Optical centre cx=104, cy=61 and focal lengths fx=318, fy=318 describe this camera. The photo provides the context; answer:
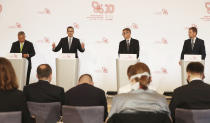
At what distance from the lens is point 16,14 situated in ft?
24.8

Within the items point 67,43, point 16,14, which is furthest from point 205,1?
point 16,14

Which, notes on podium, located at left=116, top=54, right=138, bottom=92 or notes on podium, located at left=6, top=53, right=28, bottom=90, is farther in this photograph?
notes on podium, located at left=6, top=53, right=28, bottom=90

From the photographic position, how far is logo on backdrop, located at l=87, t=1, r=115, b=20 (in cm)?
750

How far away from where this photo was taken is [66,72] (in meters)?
5.68

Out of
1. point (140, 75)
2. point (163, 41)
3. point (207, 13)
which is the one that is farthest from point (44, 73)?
point (207, 13)

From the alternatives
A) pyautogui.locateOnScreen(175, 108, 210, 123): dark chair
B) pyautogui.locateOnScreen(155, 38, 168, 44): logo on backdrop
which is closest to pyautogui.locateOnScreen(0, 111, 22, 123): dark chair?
pyautogui.locateOnScreen(175, 108, 210, 123): dark chair

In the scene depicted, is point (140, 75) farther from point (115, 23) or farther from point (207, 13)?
point (207, 13)

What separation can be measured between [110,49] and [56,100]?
14.8 feet

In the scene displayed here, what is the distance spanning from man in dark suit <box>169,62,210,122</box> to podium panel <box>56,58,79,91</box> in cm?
298

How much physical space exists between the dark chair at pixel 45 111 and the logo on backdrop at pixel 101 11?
4.68m

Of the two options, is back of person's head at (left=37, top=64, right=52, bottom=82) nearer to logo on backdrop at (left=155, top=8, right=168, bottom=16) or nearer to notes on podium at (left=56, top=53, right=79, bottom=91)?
notes on podium at (left=56, top=53, right=79, bottom=91)

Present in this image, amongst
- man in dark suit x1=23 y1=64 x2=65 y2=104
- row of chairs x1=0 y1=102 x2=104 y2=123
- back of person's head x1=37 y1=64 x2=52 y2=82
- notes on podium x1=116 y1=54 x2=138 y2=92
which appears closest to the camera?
row of chairs x1=0 y1=102 x2=104 y2=123

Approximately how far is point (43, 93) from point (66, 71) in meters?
2.53

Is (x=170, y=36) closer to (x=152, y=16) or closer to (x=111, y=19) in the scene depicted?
(x=152, y=16)
